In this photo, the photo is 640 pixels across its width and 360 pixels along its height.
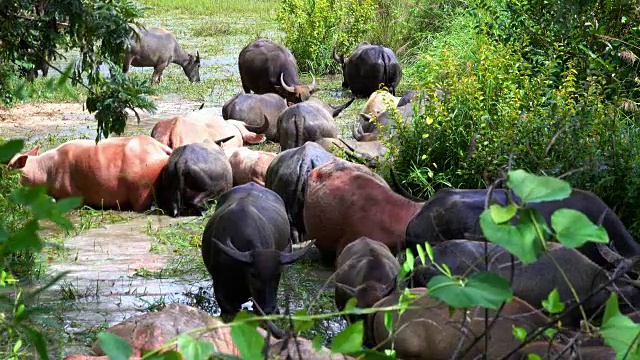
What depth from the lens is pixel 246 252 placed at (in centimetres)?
644

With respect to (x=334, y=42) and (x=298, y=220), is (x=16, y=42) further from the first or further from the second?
(x=334, y=42)

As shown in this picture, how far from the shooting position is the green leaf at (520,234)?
1855 mm

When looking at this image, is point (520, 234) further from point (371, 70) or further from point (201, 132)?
point (371, 70)

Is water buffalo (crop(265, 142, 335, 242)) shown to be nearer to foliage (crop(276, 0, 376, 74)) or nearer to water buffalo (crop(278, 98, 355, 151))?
water buffalo (crop(278, 98, 355, 151))

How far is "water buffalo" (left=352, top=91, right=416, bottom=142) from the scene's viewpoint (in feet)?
37.4

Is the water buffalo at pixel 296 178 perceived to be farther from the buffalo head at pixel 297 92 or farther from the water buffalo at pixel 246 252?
the buffalo head at pixel 297 92

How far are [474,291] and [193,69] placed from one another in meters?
17.2

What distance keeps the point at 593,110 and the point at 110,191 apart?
4591 millimetres

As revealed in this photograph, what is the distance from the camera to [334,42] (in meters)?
18.6

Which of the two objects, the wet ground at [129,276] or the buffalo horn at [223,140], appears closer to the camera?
the wet ground at [129,276]

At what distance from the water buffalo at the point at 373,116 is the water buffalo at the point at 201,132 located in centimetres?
123

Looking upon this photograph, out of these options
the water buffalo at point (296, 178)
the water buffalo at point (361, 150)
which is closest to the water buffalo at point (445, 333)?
the water buffalo at point (296, 178)

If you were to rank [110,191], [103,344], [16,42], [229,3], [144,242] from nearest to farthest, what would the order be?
[103,344] < [16,42] < [144,242] < [110,191] < [229,3]

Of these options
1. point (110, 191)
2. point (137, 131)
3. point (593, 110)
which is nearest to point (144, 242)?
point (110, 191)
